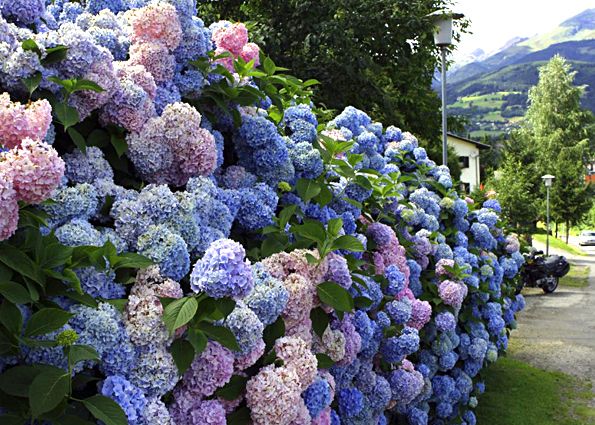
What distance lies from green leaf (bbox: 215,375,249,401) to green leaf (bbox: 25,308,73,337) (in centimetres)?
61

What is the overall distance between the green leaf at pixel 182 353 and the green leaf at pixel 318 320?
781 millimetres

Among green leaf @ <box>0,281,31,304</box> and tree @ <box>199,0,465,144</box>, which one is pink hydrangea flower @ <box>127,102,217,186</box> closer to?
green leaf @ <box>0,281,31,304</box>

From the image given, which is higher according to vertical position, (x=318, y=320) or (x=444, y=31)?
(x=444, y=31)

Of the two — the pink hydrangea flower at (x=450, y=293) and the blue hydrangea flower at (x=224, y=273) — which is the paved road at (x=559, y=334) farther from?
the blue hydrangea flower at (x=224, y=273)

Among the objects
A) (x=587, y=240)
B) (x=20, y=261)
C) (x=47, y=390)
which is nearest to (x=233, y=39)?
(x=20, y=261)

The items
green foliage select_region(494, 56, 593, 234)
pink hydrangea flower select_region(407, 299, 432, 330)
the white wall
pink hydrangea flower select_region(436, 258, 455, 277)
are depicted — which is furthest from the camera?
the white wall

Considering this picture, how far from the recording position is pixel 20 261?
5.17 feet

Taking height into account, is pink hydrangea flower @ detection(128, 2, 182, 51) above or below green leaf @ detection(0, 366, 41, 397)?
above

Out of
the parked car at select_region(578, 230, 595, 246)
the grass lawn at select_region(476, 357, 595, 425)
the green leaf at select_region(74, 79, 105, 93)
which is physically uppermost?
the green leaf at select_region(74, 79, 105, 93)

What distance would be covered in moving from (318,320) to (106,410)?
3.57 ft

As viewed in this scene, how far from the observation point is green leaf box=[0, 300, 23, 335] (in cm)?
151

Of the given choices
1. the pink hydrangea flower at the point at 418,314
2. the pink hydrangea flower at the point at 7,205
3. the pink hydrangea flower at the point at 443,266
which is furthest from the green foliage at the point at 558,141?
the pink hydrangea flower at the point at 7,205

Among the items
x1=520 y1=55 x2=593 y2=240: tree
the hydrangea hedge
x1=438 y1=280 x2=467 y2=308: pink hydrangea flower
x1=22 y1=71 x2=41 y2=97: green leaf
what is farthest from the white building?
x1=22 y1=71 x2=41 y2=97: green leaf

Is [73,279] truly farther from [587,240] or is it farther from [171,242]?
[587,240]
